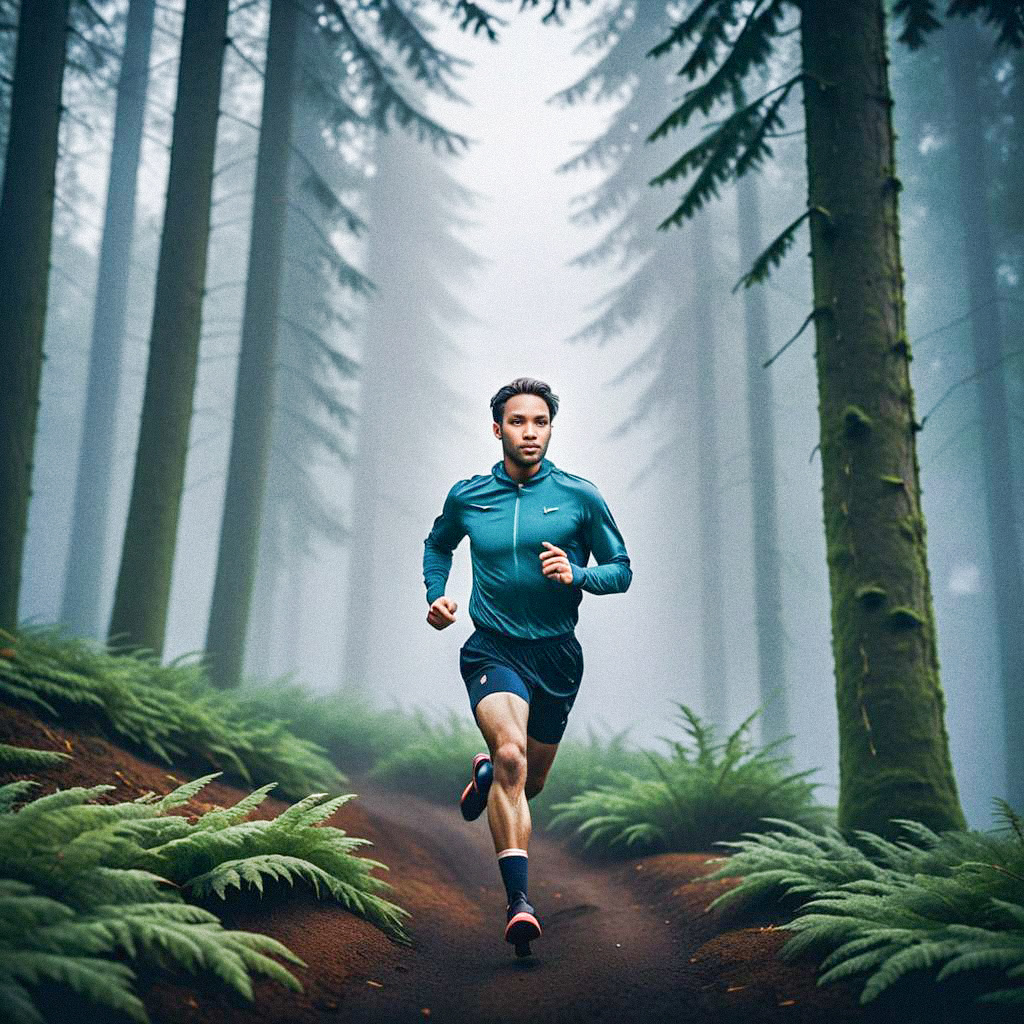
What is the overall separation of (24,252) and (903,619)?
8.55 metres

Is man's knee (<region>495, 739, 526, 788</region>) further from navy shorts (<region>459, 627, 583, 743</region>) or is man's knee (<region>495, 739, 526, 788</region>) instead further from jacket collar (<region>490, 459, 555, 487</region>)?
jacket collar (<region>490, 459, 555, 487</region>)

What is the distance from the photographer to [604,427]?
51.9 m

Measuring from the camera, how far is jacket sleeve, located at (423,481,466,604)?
4.17 metres

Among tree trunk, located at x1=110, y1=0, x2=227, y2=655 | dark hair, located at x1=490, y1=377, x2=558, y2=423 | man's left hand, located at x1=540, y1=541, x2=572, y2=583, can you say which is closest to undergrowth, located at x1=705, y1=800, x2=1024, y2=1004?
man's left hand, located at x1=540, y1=541, x2=572, y2=583

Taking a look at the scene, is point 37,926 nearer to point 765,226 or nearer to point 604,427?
point 765,226

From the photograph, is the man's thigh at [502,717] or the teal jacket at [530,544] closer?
the man's thigh at [502,717]

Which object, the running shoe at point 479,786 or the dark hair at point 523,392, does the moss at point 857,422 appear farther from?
the running shoe at point 479,786

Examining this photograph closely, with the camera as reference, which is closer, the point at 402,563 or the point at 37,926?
the point at 37,926

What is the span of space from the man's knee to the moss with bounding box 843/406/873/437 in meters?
3.41

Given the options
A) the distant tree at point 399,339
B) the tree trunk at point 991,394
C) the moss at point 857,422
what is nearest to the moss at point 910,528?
the moss at point 857,422

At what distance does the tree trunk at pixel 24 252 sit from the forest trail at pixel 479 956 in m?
3.35

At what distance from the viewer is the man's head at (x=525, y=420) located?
3.96 m

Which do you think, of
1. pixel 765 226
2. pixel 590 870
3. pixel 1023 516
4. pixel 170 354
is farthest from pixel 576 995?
pixel 765 226

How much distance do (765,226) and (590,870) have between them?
2101cm
